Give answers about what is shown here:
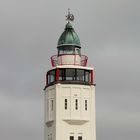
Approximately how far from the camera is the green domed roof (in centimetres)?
7644

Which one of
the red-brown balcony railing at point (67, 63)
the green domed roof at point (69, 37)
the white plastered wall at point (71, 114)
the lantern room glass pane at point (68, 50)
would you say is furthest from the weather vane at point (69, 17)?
the white plastered wall at point (71, 114)

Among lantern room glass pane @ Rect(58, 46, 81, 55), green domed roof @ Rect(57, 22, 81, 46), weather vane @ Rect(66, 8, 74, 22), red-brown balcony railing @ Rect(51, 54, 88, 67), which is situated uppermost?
weather vane @ Rect(66, 8, 74, 22)

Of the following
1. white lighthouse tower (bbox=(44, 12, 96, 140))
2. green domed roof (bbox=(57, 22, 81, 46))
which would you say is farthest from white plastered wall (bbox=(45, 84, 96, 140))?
green domed roof (bbox=(57, 22, 81, 46))

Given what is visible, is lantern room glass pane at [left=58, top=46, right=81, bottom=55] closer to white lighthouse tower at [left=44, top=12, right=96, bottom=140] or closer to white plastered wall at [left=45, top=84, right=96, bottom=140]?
white lighthouse tower at [left=44, top=12, right=96, bottom=140]

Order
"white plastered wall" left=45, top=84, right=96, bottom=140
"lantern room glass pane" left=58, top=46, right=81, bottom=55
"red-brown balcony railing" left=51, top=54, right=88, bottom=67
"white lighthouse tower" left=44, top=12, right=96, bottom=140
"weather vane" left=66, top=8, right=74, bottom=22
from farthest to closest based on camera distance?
"weather vane" left=66, top=8, right=74, bottom=22 → "lantern room glass pane" left=58, top=46, right=81, bottom=55 → "red-brown balcony railing" left=51, top=54, right=88, bottom=67 → "white lighthouse tower" left=44, top=12, right=96, bottom=140 → "white plastered wall" left=45, top=84, right=96, bottom=140

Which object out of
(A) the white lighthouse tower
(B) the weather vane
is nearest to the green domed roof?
(A) the white lighthouse tower

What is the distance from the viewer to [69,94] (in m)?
74.4

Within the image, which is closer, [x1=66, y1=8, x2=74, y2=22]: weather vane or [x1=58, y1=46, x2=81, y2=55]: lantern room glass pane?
[x1=58, y1=46, x2=81, y2=55]: lantern room glass pane

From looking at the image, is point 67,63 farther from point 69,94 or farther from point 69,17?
point 69,17

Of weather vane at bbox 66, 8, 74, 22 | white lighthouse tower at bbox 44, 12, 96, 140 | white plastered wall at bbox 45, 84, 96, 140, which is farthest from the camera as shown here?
weather vane at bbox 66, 8, 74, 22

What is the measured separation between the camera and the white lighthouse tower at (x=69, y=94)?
243ft

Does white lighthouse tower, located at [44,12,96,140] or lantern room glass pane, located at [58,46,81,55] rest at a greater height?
lantern room glass pane, located at [58,46,81,55]

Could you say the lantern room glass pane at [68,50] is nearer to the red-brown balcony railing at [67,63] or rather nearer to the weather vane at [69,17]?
the red-brown balcony railing at [67,63]

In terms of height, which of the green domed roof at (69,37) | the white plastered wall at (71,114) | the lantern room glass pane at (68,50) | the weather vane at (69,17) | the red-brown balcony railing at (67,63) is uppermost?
the weather vane at (69,17)
